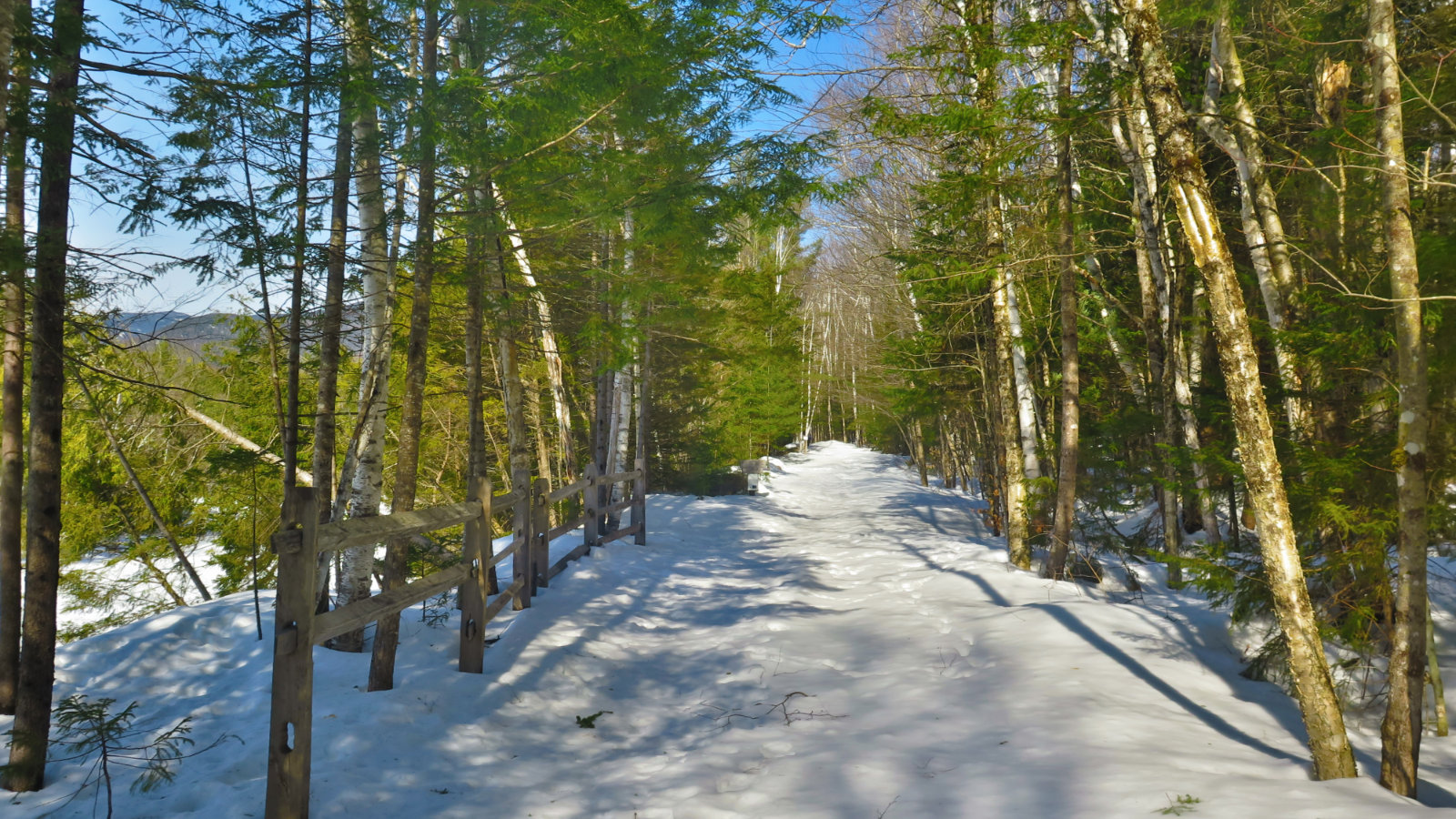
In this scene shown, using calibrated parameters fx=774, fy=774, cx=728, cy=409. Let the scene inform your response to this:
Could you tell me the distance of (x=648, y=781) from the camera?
15.2 ft

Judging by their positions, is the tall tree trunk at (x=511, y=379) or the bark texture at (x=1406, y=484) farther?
the tall tree trunk at (x=511, y=379)

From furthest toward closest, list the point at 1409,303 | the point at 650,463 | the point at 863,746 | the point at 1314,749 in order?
the point at 650,463, the point at 863,746, the point at 1409,303, the point at 1314,749

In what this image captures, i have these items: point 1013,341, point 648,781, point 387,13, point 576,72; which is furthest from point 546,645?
point 1013,341

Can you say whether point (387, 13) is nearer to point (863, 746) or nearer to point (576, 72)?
point (576, 72)

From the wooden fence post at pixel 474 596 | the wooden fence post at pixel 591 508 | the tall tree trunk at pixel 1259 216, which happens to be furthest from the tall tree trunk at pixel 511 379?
the tall tree trunk at pixel 1259 216

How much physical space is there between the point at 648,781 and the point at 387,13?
7.32 metres

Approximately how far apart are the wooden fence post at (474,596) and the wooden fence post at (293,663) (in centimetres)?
214

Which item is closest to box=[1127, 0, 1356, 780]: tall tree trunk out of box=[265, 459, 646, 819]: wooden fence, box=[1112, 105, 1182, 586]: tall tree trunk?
box=[1112, 105, 1182, 586]: tall tree trunk

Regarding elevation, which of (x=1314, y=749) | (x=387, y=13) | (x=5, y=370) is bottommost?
(x=1314, y=749)

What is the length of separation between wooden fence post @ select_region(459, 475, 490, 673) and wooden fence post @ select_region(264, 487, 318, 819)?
2136mm

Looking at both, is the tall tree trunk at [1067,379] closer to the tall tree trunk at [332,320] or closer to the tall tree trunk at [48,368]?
the tall tree trunk at [332,320]

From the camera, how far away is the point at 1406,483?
4.49 metres

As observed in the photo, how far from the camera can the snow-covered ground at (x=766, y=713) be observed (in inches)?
159

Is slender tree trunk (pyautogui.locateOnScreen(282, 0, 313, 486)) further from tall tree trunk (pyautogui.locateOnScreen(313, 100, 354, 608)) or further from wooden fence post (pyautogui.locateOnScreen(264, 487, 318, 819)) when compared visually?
wooden fence post (pyautogui.locateOnScreen(264, 487, 318, 819))
